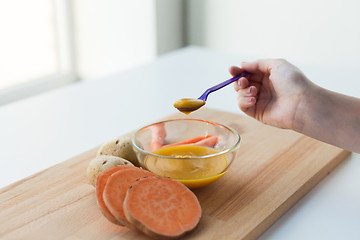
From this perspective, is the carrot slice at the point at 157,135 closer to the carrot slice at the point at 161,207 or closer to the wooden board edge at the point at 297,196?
the carrot slice at the point at 161,207

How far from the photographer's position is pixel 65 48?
405cm

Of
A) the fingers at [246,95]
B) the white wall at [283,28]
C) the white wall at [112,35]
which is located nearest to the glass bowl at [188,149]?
the fingers at [246,95]

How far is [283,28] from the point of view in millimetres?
3457

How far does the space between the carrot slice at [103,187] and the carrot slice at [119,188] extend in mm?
14

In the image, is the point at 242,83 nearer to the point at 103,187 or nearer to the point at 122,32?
the point at 103,187

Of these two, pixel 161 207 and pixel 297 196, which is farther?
pixel 297 196

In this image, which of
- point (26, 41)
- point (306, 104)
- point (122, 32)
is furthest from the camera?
point (26, 41)

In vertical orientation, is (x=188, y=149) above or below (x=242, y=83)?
below

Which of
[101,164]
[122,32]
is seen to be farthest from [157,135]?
[122,32]

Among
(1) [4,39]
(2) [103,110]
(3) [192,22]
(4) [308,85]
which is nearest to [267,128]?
(4) [308,85]

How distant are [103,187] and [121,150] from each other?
0.61ft

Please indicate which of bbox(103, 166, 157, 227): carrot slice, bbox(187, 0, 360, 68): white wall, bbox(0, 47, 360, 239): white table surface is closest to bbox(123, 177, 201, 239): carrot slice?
bbox(103, 166, 157, 227): carrot slice

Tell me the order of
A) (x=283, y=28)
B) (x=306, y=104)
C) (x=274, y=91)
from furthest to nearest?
1. (x=283, y=28)
2. (x=274, y=91)
3. (x=306, y=104)

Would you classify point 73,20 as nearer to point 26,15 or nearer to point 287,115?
point 26,15
